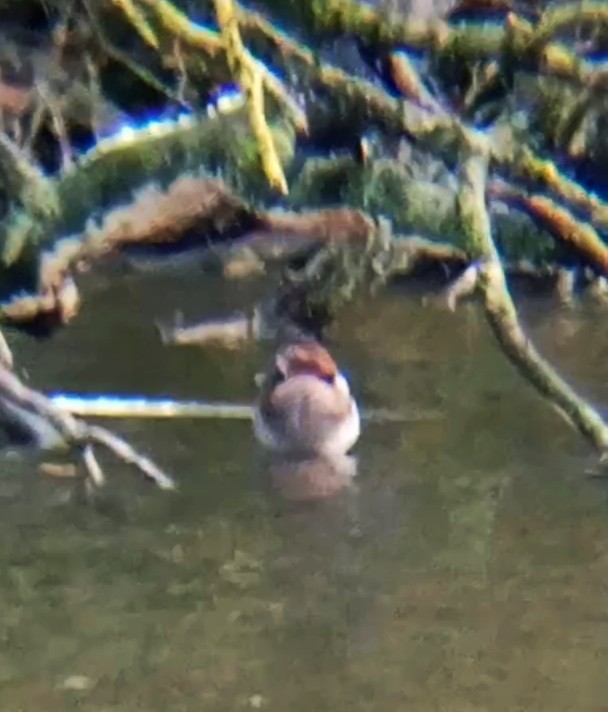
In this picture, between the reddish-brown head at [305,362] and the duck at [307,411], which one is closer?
the duck at [307,411]

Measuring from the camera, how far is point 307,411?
5754mm

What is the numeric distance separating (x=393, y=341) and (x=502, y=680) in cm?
343

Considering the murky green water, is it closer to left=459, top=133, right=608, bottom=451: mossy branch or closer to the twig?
the twig

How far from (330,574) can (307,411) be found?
1.24 m

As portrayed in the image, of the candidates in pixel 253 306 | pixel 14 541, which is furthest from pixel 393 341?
pixel 14 541

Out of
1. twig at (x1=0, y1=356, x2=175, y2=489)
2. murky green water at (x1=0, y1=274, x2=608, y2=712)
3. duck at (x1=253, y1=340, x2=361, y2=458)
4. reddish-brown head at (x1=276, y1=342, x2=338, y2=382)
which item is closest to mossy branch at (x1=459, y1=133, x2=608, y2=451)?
murky green water at (x1=0, y1=274, x2=608, y2=712)

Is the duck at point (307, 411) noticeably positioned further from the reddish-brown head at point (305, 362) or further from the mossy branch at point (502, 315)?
the mossy branch at point (502, 315)

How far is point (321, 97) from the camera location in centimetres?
456

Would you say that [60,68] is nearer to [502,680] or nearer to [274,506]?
[274,506]

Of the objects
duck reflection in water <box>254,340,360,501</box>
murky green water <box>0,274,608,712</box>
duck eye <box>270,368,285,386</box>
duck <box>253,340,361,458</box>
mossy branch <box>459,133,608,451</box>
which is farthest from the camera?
duck eye <box>270,368,285,386</box>

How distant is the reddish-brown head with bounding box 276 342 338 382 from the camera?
236 inches

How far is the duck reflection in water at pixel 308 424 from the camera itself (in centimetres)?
545

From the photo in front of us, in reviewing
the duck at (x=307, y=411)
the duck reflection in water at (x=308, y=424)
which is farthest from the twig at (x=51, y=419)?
the duck at (x=307, y=411)

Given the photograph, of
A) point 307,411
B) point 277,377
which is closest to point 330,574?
point 307,411
